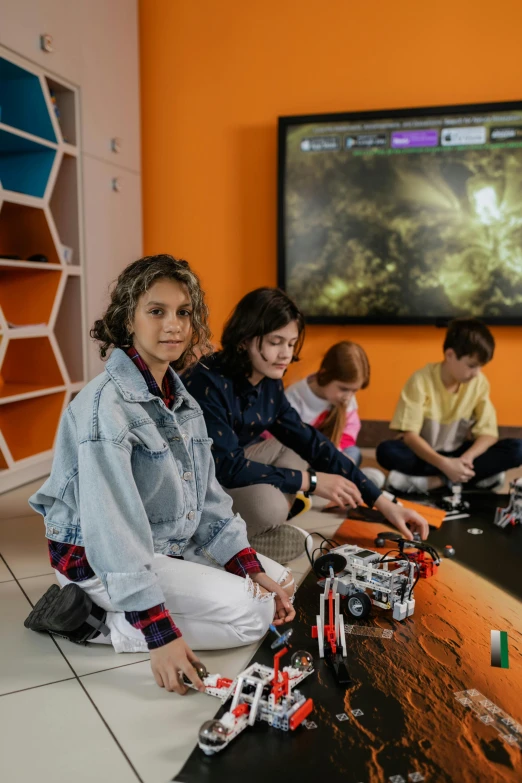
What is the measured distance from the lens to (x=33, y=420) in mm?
3008

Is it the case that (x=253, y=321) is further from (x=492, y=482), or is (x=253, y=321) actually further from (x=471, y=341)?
(x=492, y=482)

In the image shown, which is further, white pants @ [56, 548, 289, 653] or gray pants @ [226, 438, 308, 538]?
gray pants @ [226, 438, 308, 538]

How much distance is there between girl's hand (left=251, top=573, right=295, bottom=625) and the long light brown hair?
3.66ft

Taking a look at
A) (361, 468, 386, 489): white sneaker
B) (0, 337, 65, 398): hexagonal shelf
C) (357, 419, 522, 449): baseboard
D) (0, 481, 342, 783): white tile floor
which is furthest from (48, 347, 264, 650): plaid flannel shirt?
(357, 419, 522, 449): baseboard

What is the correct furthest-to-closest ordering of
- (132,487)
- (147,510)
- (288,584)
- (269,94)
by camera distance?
(269,94) < (288,584) < (147,510) < (132,487)

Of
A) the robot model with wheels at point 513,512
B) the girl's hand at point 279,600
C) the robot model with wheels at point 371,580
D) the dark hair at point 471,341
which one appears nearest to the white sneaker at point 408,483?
the robot model with wheels at point 513,512

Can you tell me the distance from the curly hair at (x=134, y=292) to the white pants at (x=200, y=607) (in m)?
0.48

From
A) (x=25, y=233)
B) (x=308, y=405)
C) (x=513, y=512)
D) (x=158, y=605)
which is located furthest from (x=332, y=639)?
(x=25, y=233)

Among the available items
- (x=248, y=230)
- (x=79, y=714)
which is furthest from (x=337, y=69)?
(x=79, y=714)

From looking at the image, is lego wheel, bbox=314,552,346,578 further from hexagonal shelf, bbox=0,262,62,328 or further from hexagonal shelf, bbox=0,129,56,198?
hexagonal shelf, bbox=0,129,56,198

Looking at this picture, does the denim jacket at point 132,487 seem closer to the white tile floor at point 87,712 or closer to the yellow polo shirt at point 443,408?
the white tile floor at point 87,712

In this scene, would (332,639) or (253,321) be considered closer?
(332,639)

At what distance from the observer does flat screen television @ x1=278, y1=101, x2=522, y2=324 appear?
321 centimetres

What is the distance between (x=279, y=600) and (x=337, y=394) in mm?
1144
